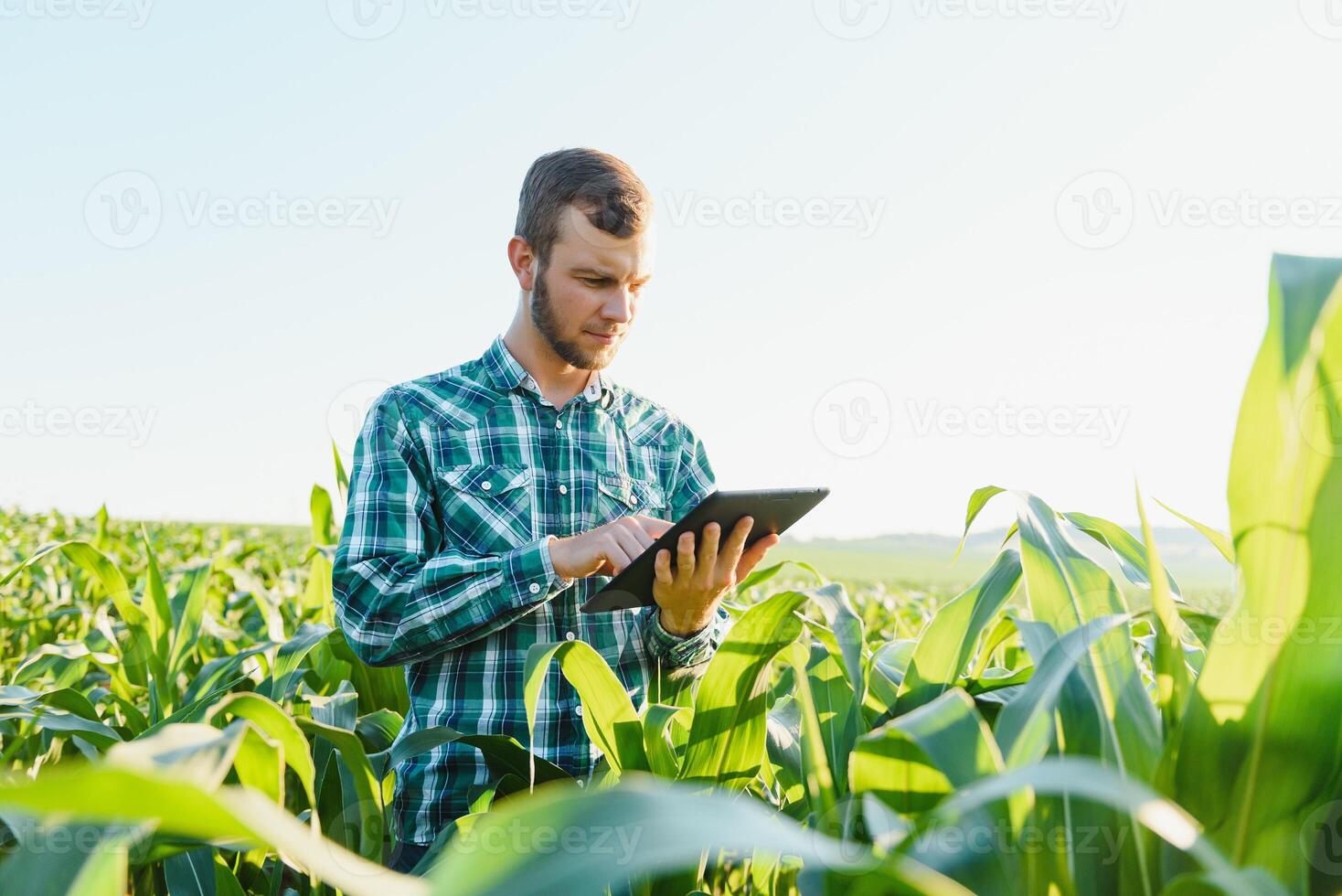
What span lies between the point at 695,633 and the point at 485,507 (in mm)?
414

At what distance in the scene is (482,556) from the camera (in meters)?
1.51

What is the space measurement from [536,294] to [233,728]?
128 centimetres

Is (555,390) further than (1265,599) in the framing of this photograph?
Yes

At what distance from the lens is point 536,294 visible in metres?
1.71

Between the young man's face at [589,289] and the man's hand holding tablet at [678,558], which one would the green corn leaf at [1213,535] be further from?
the young man's face at [589,289]

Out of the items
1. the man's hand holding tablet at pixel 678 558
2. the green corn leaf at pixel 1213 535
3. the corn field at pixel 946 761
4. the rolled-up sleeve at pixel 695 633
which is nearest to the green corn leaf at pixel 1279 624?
the corn field at pixel 946 761

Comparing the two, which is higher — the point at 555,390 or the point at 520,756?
the point at 555,390

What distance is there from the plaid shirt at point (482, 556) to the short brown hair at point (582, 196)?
0.24 m

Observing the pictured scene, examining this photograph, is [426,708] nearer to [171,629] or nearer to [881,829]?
[171,629]

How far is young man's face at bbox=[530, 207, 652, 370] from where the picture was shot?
1.63 metres

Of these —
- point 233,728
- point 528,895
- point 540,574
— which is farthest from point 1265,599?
point 540,574

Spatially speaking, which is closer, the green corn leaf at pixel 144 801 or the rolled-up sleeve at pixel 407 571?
the green corn leaf at pixel 144 801

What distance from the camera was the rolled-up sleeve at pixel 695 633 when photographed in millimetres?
1499

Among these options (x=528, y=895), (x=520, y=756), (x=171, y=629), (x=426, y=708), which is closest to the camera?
(x=528, y=895)
